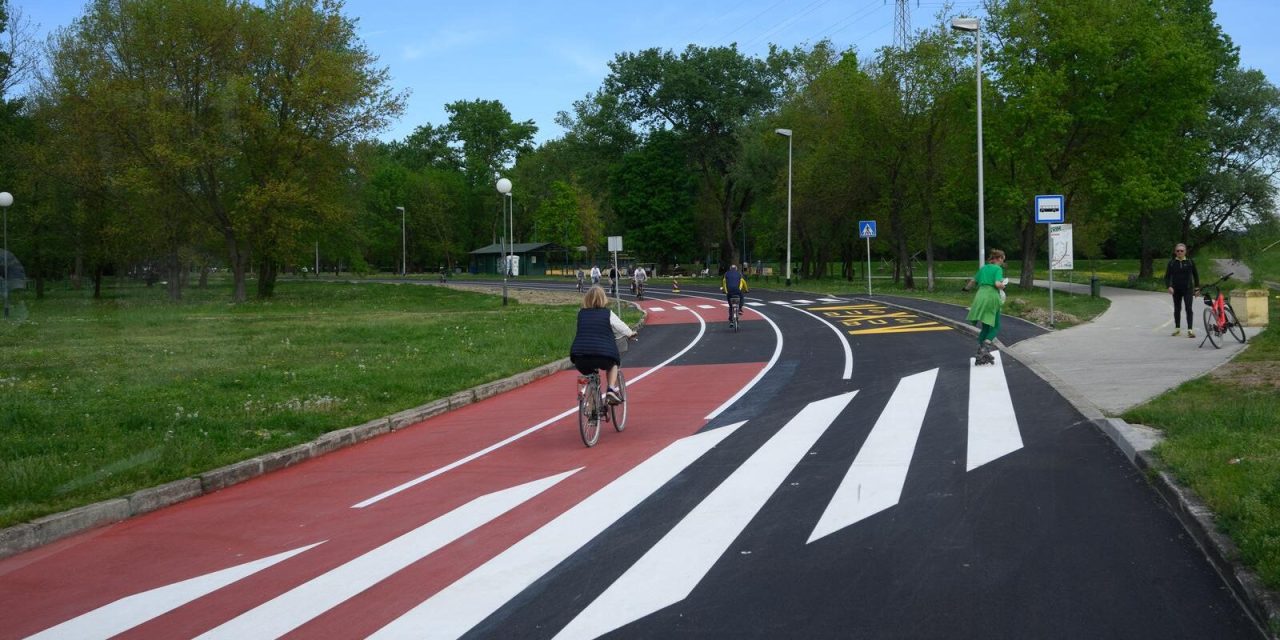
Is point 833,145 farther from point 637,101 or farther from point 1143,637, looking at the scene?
point 1143,637

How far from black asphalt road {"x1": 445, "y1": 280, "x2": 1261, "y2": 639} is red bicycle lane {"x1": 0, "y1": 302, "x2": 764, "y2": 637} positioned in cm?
81

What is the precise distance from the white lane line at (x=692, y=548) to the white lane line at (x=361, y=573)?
1491 millimetres

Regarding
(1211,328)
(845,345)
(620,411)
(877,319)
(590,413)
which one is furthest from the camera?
(877,319)

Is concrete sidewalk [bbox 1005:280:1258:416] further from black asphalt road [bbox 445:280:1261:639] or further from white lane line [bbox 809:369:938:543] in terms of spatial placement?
black asphalt road [bbox 445:280:1261:639]

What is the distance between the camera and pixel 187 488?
8.69 meters

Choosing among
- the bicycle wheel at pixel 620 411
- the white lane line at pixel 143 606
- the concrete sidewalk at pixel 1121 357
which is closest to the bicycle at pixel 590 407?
the bicycle wheel at pixel 620 411

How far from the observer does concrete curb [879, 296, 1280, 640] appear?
4836 mm

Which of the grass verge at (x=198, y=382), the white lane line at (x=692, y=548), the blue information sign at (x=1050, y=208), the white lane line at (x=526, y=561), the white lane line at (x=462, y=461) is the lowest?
the white lane line at (x=462, y=461)

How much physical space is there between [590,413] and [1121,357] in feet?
33.5

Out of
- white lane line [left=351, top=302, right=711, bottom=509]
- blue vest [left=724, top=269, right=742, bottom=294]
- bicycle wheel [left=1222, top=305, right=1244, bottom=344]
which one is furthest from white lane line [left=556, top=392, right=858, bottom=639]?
blue vest [left=724, top=269, right=742, bottom=294]

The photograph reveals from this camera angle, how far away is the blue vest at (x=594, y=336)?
10.7m

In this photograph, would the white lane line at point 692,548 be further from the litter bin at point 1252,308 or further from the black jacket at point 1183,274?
the litter bin at point 1252,308

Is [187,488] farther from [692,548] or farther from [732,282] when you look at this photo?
[732,282]

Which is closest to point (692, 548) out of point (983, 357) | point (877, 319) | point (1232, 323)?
point (983, 357)
